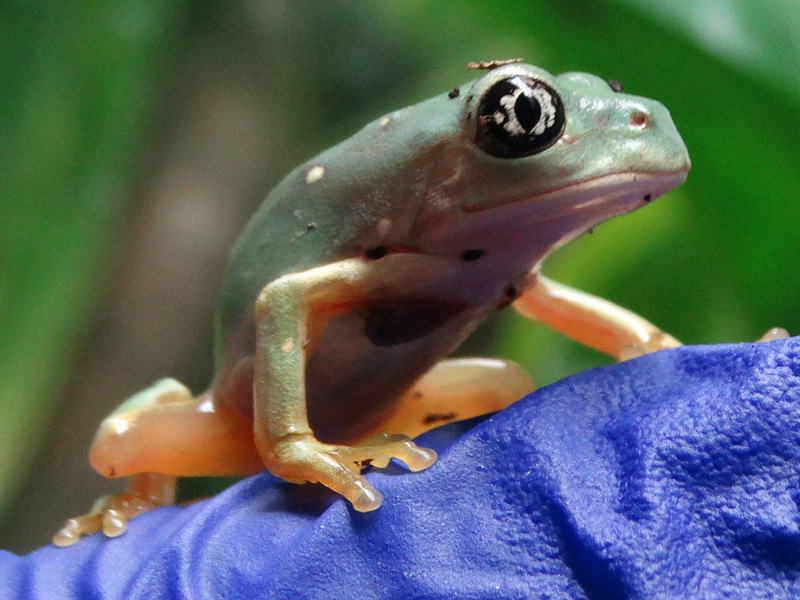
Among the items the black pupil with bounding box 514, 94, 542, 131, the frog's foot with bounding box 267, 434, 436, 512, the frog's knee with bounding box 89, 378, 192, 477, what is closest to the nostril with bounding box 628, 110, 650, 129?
the black pupil with bounding box 514, 94, 542, 131

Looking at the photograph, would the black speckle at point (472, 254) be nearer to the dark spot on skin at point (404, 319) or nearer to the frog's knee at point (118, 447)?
the dark spot on skin at point (404, 319)

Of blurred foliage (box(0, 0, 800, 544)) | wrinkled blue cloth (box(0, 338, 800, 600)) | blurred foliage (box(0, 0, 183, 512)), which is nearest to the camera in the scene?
wrinkled blue cloth (box(0, 338, 800, 600))

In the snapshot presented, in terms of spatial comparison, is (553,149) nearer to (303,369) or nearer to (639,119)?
(639,119)

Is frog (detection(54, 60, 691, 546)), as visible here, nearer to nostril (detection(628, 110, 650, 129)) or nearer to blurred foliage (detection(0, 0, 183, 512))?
nostril (detection(628, 110, 650, 129))

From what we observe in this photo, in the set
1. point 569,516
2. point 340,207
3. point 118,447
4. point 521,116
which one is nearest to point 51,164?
point 118,447

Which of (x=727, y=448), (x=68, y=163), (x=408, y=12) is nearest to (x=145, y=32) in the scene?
(x=68, y=163)

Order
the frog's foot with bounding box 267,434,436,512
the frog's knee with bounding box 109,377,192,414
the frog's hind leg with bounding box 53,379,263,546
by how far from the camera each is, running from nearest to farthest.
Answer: the frog's foot with bounding box 267,434,436,512 → the frog's hind leg with bounding box 53,379,263,546 → the frog's knee with bounding box 109,377,192,414

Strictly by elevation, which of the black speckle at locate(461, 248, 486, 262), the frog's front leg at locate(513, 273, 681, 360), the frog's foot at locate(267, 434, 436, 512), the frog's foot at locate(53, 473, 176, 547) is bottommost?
the frog's foot at locate(53, 473, 176, 547)

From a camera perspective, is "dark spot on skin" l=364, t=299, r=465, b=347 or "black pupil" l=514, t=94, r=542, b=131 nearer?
"black pupil" l=514, t=94, r=542, b=131
